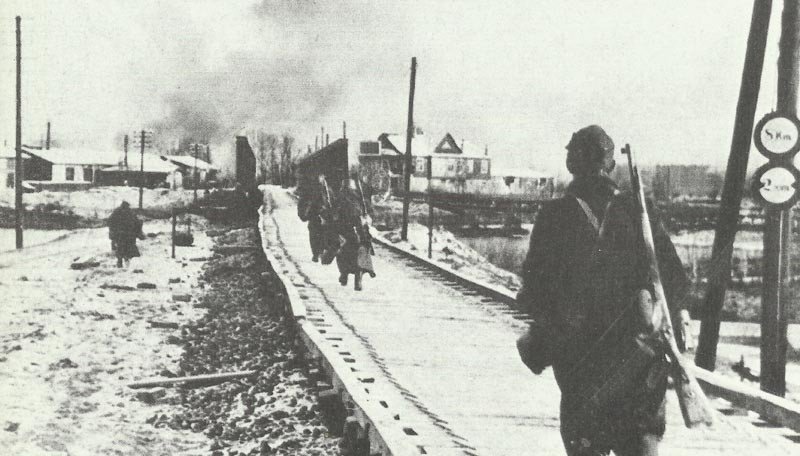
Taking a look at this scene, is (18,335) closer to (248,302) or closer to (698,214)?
(248,302)

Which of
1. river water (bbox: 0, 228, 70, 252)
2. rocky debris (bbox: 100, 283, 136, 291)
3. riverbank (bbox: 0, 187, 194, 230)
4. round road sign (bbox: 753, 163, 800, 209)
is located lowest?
rocky debris (bbox: 100, 283, 136, 291)

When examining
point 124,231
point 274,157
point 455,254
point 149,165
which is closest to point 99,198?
point 124,231

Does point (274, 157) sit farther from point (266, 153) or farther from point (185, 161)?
point (185, 161)

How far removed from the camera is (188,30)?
6996mm

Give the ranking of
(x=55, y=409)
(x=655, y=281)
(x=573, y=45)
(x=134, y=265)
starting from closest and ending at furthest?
(x=655, y=281), (x=55, y=409), (x=573, y=45), (x=134, y=265)

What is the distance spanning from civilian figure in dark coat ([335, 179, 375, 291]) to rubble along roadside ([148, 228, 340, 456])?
3.83ft

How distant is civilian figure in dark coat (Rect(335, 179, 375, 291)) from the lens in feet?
34.3

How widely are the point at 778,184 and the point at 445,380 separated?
3.05 m

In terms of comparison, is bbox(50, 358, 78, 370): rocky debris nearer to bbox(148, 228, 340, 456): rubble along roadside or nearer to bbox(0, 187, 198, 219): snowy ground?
bbox(148, 228, 340, 456): rubble along roadside

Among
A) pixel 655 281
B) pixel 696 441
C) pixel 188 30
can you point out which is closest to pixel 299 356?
pixel 188 30

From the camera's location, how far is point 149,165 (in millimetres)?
11289

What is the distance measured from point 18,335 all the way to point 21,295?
57 cm

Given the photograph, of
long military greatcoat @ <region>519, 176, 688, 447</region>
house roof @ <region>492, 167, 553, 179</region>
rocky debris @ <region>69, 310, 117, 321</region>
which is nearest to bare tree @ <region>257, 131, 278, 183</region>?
house roof @ <region>492, 167, 553, 179</region>

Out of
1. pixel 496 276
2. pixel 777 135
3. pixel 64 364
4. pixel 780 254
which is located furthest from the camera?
pixel 496 276
